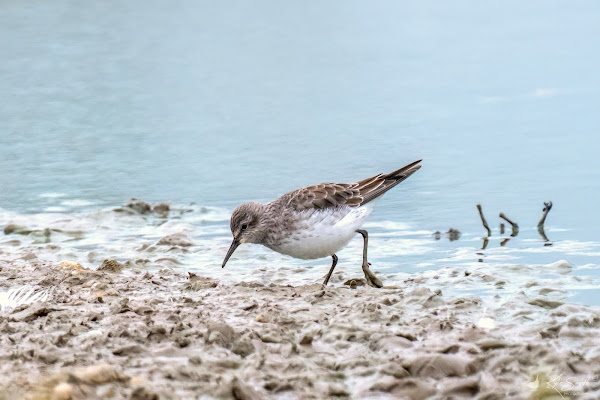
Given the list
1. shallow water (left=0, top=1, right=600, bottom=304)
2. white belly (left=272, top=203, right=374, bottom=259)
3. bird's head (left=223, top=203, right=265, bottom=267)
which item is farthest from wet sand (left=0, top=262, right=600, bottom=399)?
shallow water (left=0, top=1, right=600, bottom=304)

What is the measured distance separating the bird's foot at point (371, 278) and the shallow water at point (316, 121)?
22.0 inches

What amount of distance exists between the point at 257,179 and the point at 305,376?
Result: 21.1 feet

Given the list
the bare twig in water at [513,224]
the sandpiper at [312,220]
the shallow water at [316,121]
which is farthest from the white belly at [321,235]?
the bare twig in water at [513,224]

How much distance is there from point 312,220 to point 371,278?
71 cm

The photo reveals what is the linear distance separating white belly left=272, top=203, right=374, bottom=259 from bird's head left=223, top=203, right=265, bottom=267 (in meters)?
0.25

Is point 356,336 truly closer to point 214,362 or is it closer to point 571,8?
Result: point 214,362

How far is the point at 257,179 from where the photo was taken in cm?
1199

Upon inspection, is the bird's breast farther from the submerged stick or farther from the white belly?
the submerged stick

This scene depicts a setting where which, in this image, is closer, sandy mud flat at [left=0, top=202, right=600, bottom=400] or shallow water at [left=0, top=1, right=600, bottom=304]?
sandy mud flat at [left=0, top=202, right=600, bottom=400]

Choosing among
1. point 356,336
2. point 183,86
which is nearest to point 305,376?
point 356,336

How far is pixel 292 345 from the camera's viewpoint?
6.27 m

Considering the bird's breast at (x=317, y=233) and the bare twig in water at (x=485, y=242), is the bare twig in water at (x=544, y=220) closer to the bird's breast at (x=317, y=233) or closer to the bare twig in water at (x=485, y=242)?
the bare twig in water at (x=485, y=242)

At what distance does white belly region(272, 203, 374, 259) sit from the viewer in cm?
850

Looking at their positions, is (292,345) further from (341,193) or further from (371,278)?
(341,193)
